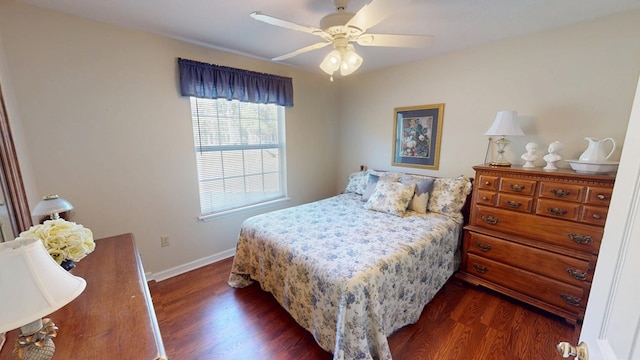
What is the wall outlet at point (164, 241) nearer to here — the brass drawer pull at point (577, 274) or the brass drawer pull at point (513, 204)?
the brass drawer pull at point (513, 204)

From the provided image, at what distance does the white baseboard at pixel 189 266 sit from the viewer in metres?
2.43

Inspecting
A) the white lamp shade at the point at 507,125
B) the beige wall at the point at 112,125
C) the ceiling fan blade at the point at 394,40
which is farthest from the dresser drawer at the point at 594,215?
the beige wall at the point at 112,125

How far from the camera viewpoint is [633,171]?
56 cm

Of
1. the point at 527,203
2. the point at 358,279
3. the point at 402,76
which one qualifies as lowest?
the point at 358,279

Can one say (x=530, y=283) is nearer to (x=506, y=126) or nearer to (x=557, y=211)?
(x=557, y=211)

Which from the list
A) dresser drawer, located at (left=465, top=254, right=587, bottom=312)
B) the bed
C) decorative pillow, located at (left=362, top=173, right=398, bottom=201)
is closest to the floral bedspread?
the bed

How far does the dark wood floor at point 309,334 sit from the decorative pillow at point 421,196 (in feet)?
2.53

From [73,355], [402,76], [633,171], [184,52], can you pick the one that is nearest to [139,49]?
[184,52]

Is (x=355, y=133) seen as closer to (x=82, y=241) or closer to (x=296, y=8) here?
(x=296, y=8)

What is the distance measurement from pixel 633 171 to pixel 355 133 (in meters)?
3.16

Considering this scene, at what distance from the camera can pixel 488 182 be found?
7.00ft

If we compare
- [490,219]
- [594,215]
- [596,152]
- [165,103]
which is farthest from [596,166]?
[165,103]

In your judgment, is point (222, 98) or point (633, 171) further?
point (222, 98)

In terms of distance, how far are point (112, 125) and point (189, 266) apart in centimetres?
152
